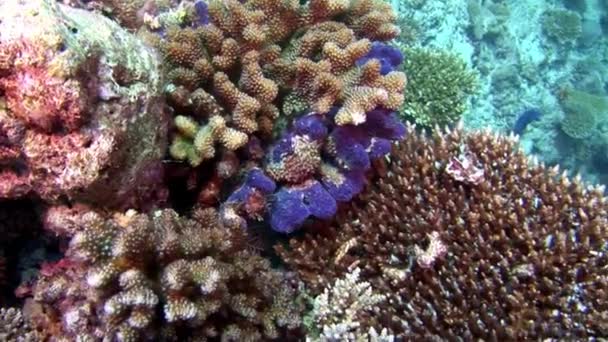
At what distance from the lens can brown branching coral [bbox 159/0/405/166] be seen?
11.4 feet

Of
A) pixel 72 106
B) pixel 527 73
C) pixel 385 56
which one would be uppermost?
pixel 72 106

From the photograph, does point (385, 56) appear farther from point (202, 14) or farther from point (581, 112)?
point (581, 112)

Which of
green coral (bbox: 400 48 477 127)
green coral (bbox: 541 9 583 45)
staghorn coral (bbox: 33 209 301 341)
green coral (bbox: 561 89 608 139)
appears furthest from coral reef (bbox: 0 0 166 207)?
green coral (bbox: 541 9 583 45)

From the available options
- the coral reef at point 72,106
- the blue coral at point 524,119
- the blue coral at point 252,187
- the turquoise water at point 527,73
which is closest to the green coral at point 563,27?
the turquoise water at point 527,73

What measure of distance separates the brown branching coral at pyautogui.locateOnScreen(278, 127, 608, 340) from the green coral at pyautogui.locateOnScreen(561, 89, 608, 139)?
7.22 metres

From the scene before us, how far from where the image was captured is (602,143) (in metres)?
10.7

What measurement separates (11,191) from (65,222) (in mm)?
326

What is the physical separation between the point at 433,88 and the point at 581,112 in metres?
4.90

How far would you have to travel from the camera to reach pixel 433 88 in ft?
24.8

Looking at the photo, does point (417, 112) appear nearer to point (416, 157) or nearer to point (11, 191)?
point (416, 157)

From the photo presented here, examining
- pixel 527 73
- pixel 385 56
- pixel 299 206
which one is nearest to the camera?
pixel 299 206

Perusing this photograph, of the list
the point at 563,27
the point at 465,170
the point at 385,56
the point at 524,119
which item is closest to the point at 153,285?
the point at 385,56

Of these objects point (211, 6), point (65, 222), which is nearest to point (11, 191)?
point (65, 222)

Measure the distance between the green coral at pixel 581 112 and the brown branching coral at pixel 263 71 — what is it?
842 centimetres
